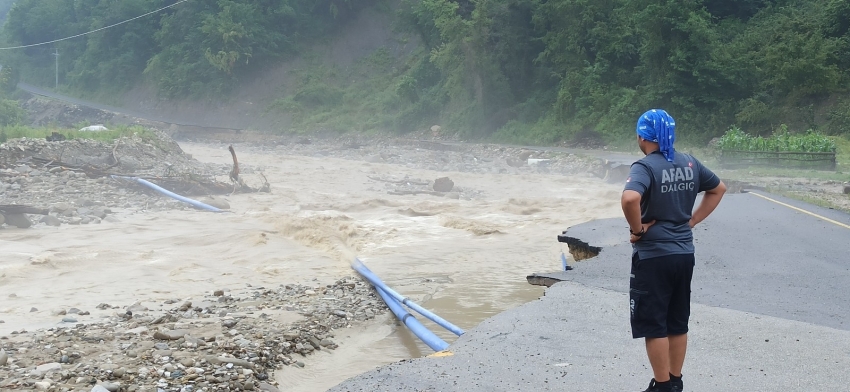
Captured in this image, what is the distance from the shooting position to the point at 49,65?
282 feet

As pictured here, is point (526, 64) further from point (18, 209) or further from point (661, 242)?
point (661, 242)

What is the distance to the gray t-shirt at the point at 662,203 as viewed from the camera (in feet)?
15.6

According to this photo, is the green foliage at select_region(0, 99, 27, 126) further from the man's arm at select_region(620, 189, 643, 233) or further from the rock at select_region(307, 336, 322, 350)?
the man's arm at select_region(620, 189, 643, 233)

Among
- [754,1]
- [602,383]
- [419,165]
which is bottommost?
[419,165]

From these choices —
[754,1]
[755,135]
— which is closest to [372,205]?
[755,135]

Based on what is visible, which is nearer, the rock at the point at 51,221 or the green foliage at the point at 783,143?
the rock at the point at 51,221

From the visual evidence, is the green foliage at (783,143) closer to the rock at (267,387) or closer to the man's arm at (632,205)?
the rock at (267,387)

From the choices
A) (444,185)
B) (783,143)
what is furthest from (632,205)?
(783,143)

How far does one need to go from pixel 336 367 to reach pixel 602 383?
3229 millimetres

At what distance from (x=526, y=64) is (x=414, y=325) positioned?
1626 inches

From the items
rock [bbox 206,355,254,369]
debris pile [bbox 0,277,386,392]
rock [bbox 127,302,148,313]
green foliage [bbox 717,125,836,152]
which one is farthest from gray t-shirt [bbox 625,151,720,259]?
green foliage [bbox 717,125,836,152]


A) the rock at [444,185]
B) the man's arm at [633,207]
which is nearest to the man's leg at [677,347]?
the man's arm at [633,207]

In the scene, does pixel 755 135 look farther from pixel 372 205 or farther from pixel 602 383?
pixel 602 383

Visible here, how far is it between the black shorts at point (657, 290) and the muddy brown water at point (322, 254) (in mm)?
3496
